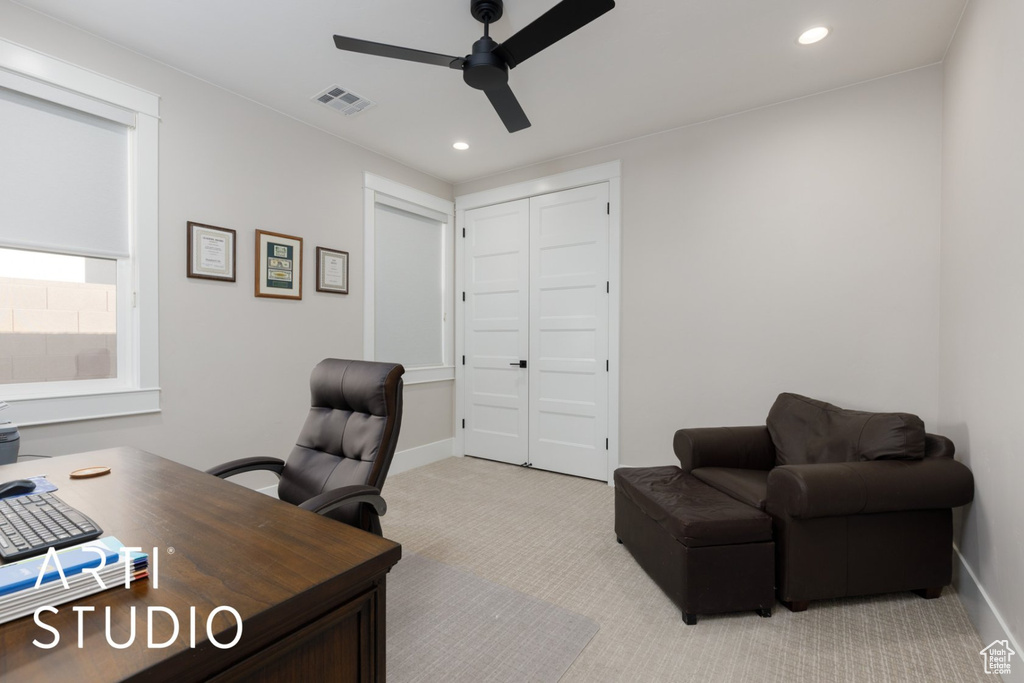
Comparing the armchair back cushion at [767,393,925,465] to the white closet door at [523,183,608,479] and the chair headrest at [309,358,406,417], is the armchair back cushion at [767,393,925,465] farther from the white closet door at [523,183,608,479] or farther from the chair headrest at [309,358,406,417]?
the chair headrest at [309,358,406,417]

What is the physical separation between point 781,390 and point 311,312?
3.41m

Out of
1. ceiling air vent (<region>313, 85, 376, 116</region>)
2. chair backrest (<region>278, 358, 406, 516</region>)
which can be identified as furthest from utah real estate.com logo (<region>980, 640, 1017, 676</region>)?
ceiling air vent (<region>313, 85, 376, 116</region>)

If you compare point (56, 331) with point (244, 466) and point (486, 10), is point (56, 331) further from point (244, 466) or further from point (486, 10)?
point (486, 10)

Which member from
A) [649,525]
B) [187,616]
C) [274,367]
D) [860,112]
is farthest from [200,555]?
[860,112]

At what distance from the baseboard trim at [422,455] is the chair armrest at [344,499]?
2469mm

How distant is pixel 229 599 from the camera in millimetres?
821

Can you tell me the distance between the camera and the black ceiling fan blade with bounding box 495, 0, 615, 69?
174cm

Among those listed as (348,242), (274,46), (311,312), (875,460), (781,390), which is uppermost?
(274,46)

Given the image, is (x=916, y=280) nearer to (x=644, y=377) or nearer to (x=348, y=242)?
(x=644, y=377)

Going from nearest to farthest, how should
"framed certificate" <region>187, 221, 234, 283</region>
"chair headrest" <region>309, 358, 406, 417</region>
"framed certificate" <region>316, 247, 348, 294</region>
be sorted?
"chair headrest" <region>309, 358, 406, 417</region>
"framed certificate" <region>187, 221, 234, 283</region>
"framed certificate" <region>316, 247, 348, 294</region>

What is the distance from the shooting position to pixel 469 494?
3619 mm

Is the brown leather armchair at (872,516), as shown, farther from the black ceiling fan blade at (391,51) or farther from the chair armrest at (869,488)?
the black ceiling fan blade at (391,51)

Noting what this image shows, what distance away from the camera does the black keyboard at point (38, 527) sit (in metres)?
0.96

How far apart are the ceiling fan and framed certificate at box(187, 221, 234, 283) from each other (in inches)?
60.6
